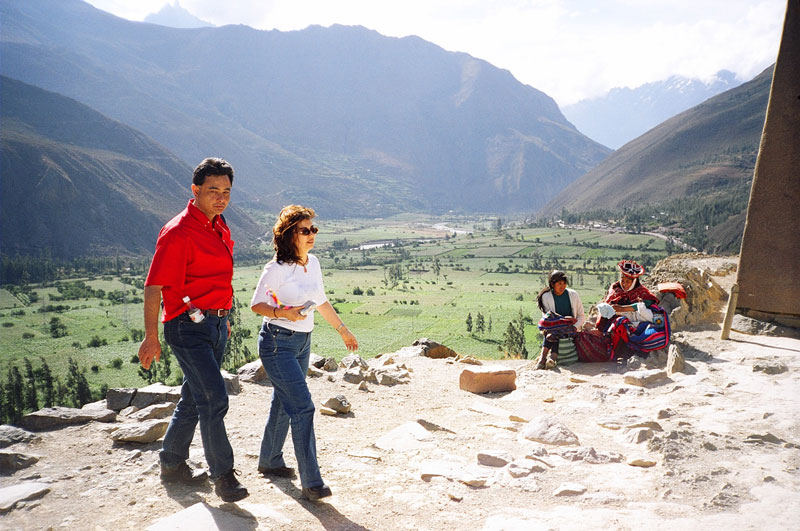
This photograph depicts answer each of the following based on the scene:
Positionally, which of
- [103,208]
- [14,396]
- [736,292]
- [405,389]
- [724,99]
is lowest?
[14,396]

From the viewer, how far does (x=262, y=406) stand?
296 inches

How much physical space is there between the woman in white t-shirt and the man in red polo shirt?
406 millimetres

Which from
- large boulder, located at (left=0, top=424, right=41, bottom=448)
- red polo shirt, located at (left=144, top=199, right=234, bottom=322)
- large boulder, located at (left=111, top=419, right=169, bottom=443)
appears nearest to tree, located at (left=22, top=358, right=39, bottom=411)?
large boulder, located at (left=0, top=424, right=41, bottom=448)

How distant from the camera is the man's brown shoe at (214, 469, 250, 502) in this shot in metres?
4.34

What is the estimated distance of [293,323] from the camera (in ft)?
14.5

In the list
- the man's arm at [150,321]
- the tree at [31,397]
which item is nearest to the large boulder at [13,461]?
the man's arm at [150,321]

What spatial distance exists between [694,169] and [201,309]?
138291 mm

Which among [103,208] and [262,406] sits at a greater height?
[103,208]

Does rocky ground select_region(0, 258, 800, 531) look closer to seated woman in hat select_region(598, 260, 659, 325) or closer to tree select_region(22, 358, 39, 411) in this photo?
seated woman in hat select_region(598, 260, 659, 325)

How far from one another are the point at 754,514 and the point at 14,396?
33.3 metres

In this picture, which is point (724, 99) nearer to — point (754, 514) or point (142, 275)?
point (142, 275)

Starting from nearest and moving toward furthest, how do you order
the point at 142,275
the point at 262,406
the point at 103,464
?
the point at 103,464 → the point at 262,406 → the point at 142,275

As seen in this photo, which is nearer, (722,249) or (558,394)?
(558,394)

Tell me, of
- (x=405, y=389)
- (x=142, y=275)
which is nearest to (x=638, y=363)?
(x=405, y=389)
